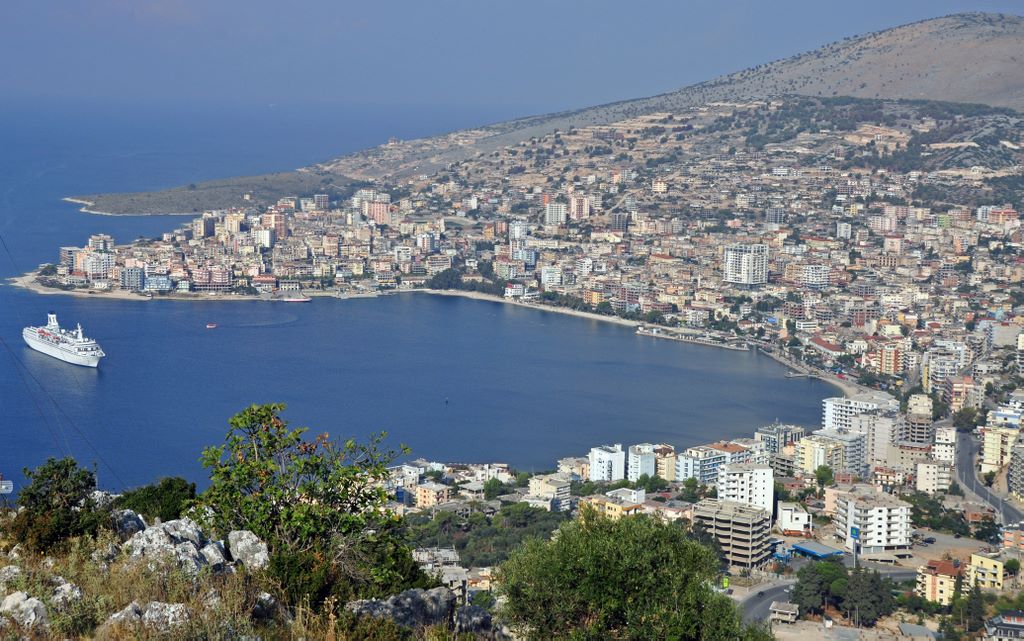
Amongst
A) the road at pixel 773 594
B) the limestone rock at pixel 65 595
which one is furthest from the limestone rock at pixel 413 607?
the road at pixel 773 594

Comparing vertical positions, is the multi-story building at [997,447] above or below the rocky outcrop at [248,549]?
below

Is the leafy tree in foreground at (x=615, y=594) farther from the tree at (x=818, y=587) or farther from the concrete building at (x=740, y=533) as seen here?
the concrete building at (x=740, y=533)

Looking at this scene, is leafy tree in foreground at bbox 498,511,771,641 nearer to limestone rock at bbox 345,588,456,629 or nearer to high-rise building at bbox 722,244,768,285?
limestone rock at bbox 345,588,456,629

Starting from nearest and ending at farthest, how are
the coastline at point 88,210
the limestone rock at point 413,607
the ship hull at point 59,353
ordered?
the limestone rock at point 413,607 < the ship hull at point 59,353 < the coastline at point 88,210

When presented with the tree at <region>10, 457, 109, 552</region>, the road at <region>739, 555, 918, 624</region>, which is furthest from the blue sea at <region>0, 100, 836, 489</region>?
the tree at <region>10, 457, 109, 552</region>

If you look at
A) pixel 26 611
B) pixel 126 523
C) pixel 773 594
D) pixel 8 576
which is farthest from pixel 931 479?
pixel 26 611

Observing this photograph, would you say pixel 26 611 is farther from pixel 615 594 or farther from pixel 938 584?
pixel 938 584
